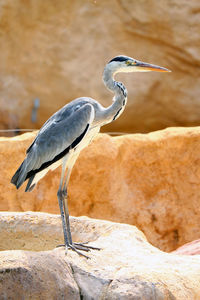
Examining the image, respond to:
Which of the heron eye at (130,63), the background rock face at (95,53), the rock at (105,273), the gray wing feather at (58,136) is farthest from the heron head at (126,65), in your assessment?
the background rock face at (95,53)

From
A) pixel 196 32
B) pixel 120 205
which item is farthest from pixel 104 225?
pixel 196 32

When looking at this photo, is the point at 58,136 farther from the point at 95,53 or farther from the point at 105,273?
the point at 95,53

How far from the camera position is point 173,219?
7.68 m

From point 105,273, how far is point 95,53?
737 centimetres

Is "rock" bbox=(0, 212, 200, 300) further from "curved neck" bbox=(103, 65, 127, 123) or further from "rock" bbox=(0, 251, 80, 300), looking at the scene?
"curved neck" bbox=(103, 65, 127, 123)

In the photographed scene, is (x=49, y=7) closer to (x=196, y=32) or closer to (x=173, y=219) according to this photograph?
(x=196, y=32)

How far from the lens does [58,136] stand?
16.9 feet

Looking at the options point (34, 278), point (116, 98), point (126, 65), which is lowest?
point (34, 278)

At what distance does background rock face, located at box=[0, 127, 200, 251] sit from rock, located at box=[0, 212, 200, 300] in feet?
8.99

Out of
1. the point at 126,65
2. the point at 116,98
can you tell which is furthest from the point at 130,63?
the point at 116,98

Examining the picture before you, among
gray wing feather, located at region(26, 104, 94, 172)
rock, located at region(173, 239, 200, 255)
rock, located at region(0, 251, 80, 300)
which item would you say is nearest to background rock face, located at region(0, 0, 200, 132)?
rock, located at region(173, 239, 200, 255)

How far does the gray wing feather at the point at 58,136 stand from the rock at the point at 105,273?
86 cm

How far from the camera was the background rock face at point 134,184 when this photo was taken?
7.41m

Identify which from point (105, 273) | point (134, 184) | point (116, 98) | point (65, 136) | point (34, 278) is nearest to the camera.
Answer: point (34, 278)
